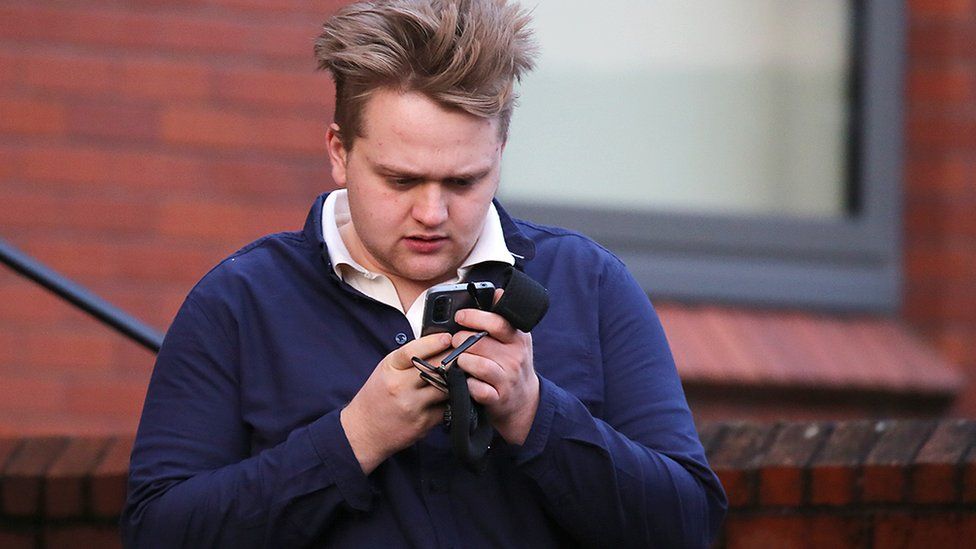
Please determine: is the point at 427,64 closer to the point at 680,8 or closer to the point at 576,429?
the point at 576,429

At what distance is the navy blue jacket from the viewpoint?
224 cm

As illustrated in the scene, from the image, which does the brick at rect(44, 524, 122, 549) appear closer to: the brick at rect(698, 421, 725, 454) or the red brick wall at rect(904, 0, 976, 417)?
the brick at rect(698, 421, 725, 454)

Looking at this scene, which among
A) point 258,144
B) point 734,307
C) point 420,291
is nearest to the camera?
point 420,291

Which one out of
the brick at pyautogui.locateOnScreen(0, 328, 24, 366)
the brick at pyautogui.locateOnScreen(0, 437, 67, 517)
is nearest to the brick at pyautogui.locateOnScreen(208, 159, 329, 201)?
the brick at pyautogui.locateOnScreen(0, 328, 24, 366)

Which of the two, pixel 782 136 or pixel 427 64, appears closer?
pixel 427 64

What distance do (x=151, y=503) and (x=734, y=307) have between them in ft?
10.1

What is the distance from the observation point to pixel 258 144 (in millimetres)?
4609

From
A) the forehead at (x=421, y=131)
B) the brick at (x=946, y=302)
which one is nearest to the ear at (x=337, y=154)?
the forehead at (x=421, y=131)

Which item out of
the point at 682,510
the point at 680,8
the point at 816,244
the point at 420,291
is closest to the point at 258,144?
the point at 680,8

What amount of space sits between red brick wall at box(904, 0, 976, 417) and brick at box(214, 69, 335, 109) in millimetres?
1869

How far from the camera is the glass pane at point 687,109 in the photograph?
5.21 metres

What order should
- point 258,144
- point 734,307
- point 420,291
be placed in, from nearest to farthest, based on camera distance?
point 420,291 < point 258,144 < point 734,307

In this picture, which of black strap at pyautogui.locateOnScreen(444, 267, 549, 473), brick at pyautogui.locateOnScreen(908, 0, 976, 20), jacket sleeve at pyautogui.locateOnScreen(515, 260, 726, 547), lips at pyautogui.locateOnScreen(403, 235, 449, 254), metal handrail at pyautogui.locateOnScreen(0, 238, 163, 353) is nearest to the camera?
black strap at pyautogui.locateOnScreen(444, 267, 549, 473)

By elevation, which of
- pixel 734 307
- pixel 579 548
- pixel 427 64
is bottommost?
pixel 734 307
